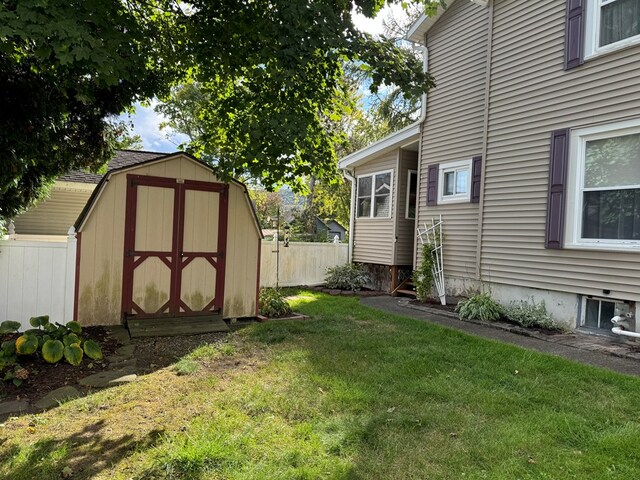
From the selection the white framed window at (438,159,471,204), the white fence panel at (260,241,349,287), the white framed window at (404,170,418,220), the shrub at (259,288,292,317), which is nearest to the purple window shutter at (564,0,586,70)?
the white framed window at (438,159,471,204)

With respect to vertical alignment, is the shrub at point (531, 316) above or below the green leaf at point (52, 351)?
above

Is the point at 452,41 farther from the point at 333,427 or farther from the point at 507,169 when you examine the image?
the point at 333,427

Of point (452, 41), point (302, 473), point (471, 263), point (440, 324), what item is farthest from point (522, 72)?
point (302, 473)

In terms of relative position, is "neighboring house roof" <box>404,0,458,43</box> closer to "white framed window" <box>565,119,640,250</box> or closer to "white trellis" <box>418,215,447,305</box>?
"white trellis" <box>418,215,447,305</box>

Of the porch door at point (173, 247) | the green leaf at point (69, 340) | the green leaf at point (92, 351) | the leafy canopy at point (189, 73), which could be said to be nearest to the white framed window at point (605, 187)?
the leafy canopy at point (189, 73)

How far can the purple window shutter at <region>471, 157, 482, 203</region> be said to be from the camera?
8.13 metres

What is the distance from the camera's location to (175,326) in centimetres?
636

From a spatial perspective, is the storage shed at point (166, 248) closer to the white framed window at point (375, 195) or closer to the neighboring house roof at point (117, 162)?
the white framed window at point (375, 195)

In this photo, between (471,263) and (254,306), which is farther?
(471,263)

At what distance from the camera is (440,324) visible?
6.82m

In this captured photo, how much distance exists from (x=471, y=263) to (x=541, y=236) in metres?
1.60

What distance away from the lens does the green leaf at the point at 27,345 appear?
14.5 feet

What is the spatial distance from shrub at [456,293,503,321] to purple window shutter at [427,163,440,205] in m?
2.57

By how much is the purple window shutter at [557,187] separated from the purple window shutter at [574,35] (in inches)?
40.8
